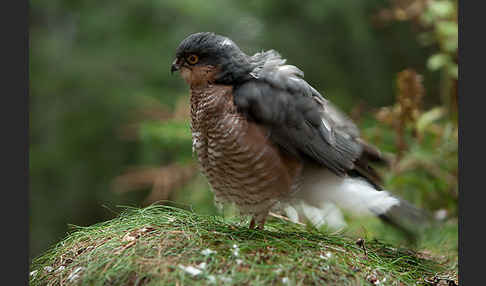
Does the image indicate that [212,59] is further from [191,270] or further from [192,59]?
[191,270]

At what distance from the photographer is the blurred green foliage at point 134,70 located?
6051 millimetres

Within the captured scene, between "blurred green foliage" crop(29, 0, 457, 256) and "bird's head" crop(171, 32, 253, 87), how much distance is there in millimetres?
2803

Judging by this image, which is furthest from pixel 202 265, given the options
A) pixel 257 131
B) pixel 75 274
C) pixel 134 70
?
pixel 134 70

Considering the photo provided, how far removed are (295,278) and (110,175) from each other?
420cm

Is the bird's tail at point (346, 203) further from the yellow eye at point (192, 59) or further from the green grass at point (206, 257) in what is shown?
the yellow eye at point (192, 59)

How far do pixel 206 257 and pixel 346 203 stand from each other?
1.28m

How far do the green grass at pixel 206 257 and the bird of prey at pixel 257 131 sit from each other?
0.28m

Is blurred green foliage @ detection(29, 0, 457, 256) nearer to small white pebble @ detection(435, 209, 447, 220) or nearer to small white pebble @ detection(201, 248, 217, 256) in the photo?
small white pebble @ detection(435, 209, 447, 220)

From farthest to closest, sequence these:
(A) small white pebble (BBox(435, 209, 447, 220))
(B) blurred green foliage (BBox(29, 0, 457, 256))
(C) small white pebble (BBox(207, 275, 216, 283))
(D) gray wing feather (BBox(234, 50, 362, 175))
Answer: (B) blurred green foliage (BBox(29, 0, 457, 256)) < (A) small white pebble (BBox(435, 209, 447, 220)) < (D) gray wing feather (BBox(234, 50, 362, 175)) < (C) small white pebble (BBox(207, 275, 216, 283))

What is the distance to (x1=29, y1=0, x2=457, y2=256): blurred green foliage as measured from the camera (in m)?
6.05

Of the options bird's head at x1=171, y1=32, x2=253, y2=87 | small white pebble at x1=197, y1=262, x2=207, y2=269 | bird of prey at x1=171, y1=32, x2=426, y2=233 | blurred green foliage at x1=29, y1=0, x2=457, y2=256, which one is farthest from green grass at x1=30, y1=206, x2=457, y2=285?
blurred green foliage at x1=29, y1=0, x2=457, y2=256

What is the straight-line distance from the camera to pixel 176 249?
2.50m

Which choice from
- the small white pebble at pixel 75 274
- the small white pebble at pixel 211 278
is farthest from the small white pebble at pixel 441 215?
the small white pebble at pixel 75 274

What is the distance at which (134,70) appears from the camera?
→ 6.33m
